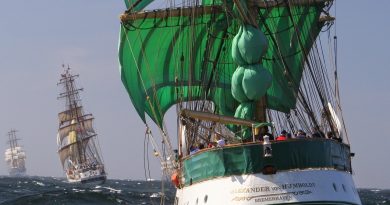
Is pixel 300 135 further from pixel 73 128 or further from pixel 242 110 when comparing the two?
pixel 73 128

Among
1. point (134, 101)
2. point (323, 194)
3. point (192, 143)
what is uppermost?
point (134, 101)

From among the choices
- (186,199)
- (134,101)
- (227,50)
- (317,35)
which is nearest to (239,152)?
(186,199)

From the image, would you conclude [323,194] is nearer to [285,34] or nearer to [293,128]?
[293,128]

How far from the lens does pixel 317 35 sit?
121ft

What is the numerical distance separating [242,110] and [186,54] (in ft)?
32.6

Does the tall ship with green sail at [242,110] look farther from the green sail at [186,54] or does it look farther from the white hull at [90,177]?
the white hull at [90,177]

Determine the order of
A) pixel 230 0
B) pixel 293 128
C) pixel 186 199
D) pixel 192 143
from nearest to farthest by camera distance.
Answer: pixel 186 199 → pixel 192 143 → pixel 230 0 → pixel 293 128

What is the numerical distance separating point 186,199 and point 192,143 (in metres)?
2.13

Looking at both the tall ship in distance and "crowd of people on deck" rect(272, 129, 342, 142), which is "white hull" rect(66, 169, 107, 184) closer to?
the tall ship in distance

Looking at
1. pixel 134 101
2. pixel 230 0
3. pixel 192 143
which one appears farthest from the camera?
pixel 134 101

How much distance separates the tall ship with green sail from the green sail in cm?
5

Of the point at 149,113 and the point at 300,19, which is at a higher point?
the point at 300,19

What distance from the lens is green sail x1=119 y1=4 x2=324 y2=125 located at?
111ft

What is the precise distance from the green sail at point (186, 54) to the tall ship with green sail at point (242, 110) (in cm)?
5
